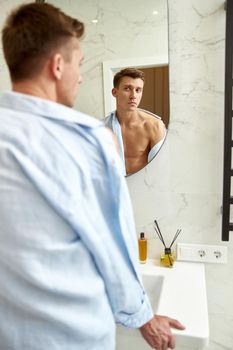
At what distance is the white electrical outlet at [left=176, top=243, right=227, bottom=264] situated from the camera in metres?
1.34

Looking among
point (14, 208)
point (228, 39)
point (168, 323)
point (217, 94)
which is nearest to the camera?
point (14, 208)

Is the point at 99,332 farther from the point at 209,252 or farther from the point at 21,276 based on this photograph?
the point at 209,252

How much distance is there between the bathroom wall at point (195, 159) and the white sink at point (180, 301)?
135mm

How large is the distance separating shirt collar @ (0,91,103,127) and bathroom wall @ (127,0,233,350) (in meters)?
0.74

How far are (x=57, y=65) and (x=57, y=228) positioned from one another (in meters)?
0.37

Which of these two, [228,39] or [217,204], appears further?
[217,204]

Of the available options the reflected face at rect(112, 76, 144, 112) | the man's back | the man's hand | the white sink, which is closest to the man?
the man's back

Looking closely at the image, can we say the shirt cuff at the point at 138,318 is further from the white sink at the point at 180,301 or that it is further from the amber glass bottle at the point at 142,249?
the amber glass bottle at the point at 142,249

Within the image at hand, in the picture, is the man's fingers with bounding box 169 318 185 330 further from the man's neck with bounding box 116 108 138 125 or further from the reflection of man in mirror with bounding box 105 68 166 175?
the man's neck with bounding box 116 108 138 125

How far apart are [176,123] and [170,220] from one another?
447 mm

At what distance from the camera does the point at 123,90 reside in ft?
4.42

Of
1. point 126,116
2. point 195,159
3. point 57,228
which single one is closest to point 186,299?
point 195,159

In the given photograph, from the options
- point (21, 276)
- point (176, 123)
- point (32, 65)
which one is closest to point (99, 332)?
point (21, 276)

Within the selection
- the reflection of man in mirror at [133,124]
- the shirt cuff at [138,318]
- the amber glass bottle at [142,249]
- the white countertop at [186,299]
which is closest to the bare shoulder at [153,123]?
the reflection of man in mirror at [133,124]
